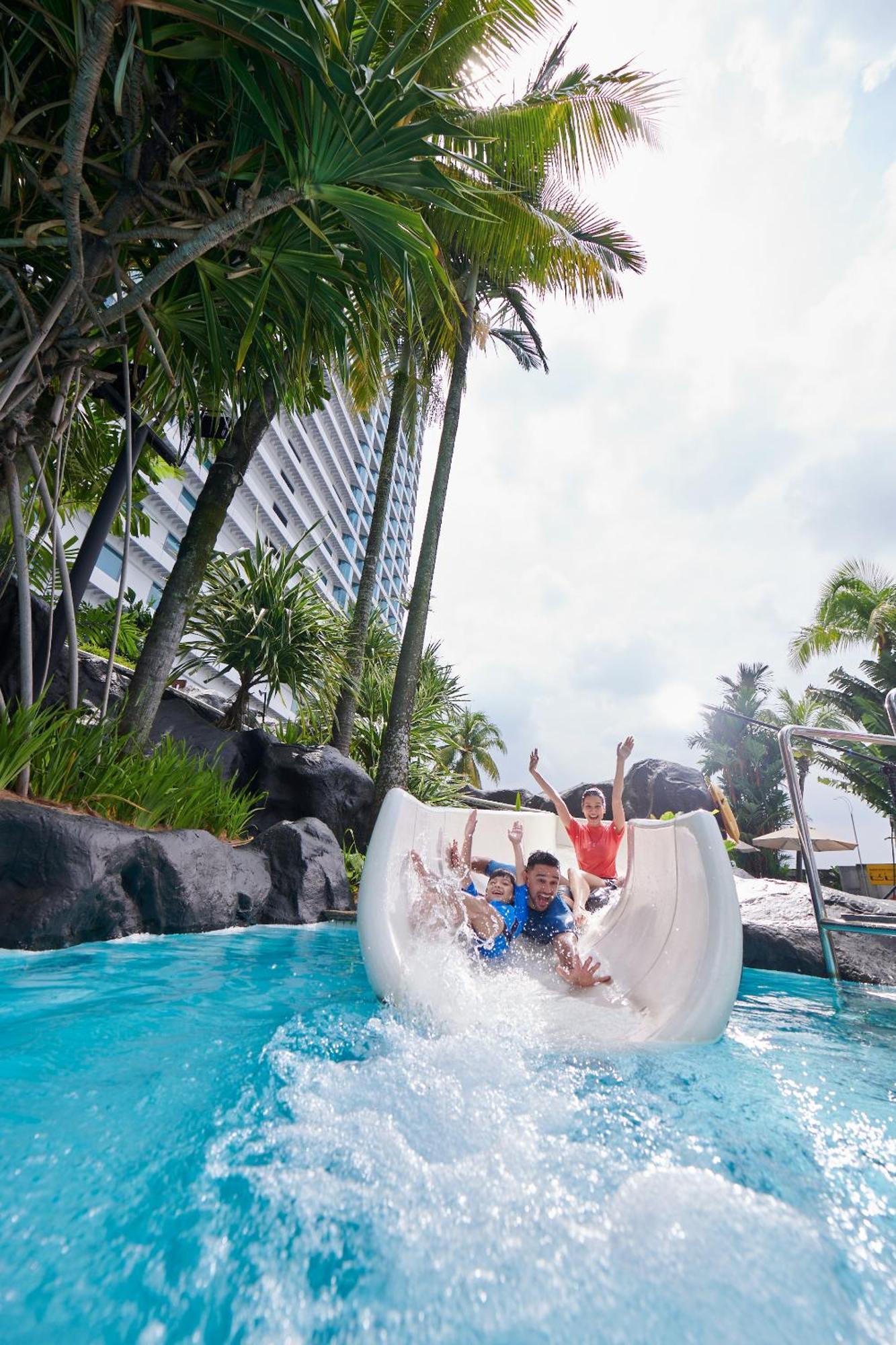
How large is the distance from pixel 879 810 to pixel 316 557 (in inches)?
1421

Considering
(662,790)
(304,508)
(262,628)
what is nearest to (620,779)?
(262,628)

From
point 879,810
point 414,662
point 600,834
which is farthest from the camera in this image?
point 879,810

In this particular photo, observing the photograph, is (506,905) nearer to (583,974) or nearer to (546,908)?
(546,908)

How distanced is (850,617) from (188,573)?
1418cm

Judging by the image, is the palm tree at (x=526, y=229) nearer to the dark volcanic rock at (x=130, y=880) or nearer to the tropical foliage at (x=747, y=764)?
the dark volcanic rock at (x=130, y=880)

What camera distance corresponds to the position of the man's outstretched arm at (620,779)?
4.02 m

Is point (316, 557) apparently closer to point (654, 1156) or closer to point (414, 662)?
point (414, 662)

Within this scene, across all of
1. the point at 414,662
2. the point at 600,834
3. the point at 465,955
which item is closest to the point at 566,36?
the point at 414,662

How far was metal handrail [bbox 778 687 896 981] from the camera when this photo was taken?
3.26 meters

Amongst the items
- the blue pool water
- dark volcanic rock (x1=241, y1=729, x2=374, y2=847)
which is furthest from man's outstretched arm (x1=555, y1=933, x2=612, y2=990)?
dark volcanic rock (x1=241, y1=729, x2=374, y2=847)

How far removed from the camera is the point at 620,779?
14.3ft

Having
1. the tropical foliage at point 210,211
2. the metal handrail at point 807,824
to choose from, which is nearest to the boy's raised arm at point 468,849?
the metal handrail at point 807,824

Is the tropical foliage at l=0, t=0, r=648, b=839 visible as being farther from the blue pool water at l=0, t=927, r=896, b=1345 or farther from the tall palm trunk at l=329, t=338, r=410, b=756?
the tall palm trunk at l=329, t=338, r=410, b=756

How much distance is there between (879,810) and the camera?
15.0m
